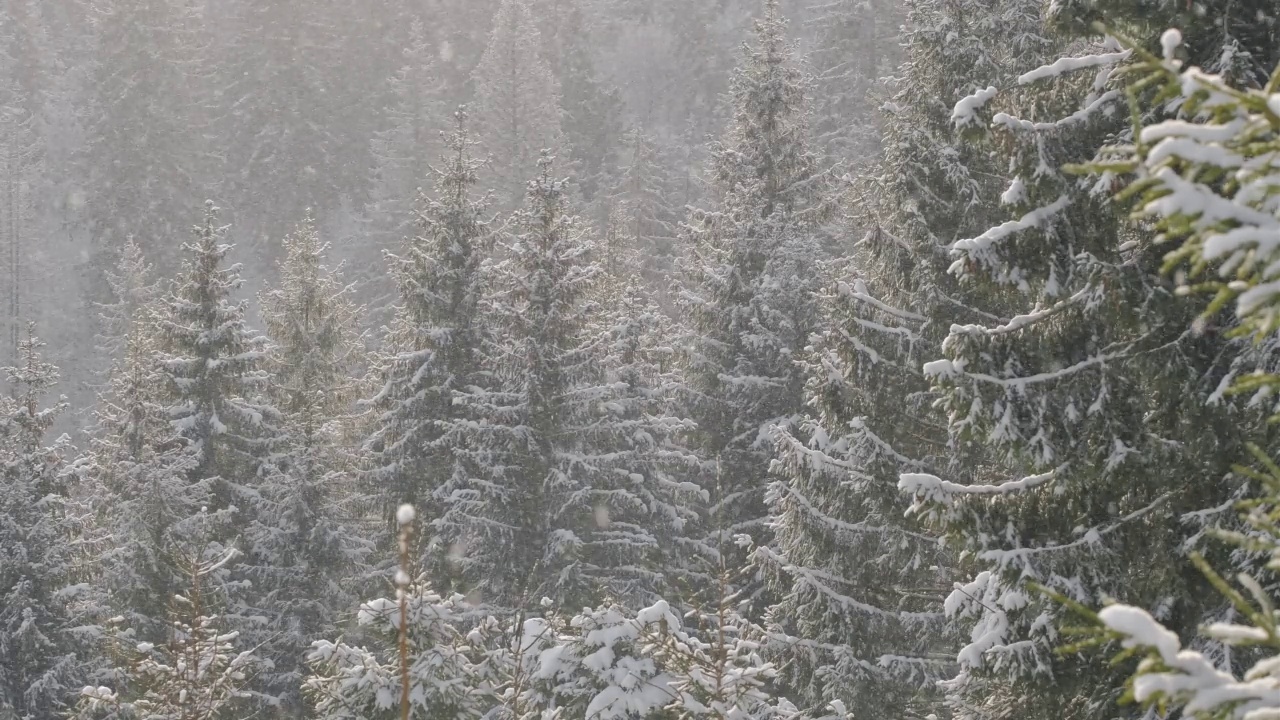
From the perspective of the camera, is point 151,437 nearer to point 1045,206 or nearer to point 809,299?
point 809,299

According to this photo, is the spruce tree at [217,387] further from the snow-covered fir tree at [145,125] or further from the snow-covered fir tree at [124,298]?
the snow-covered fir tree at [145,125]

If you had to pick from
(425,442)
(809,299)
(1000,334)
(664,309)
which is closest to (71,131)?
(664,309)

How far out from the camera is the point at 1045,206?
665 cm

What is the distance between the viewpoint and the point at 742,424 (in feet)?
63.7

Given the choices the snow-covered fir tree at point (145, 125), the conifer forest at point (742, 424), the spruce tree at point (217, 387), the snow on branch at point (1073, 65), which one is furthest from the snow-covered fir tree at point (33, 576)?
the snow-covered fir tree at point (145, 125)

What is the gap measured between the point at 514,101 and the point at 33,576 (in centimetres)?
3494

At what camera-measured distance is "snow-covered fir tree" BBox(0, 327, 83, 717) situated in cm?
1662

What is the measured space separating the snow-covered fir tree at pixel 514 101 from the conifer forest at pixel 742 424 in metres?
0.25

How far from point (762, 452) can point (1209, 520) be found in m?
12.8

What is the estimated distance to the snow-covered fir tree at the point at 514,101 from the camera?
46.0 metres

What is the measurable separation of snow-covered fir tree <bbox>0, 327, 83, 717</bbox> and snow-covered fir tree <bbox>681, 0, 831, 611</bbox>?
1186 cm

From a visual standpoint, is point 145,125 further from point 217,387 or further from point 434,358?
point 434,358

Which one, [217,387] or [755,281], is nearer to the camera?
[755,281]

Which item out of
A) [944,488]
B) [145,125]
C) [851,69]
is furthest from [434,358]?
[145,125]
